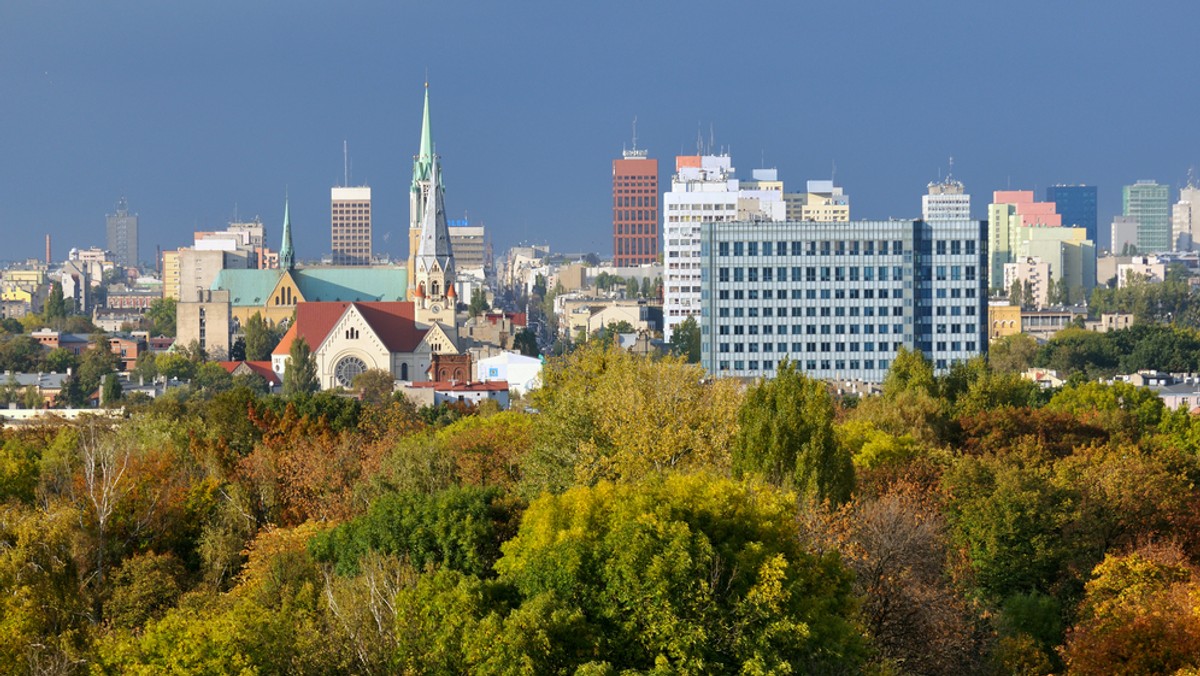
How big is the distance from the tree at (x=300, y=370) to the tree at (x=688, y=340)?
71.4ft

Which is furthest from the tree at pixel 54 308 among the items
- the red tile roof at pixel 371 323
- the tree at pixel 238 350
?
the red tile roof at pixel 371 323

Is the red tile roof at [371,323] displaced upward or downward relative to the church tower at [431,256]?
downward

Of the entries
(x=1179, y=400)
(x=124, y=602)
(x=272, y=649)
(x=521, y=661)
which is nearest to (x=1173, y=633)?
(x=521, y=661)

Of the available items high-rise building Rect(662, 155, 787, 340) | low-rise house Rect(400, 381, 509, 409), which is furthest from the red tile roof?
high-rise building Rect(662, 155, 787, 340)

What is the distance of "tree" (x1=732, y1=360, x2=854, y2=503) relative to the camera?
131 feet

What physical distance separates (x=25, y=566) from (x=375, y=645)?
6238 mm

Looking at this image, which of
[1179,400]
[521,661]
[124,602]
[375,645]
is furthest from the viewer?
[1179,400]

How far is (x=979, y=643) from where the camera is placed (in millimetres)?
34594

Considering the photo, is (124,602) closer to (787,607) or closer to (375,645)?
(375,645)

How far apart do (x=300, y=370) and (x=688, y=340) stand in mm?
26626

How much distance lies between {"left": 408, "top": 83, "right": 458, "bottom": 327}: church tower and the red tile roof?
1.35 metres

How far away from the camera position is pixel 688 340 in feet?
441

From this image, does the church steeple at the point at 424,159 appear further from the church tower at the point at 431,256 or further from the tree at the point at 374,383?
the tree at the point at 374,383

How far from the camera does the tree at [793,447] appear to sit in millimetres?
40031
